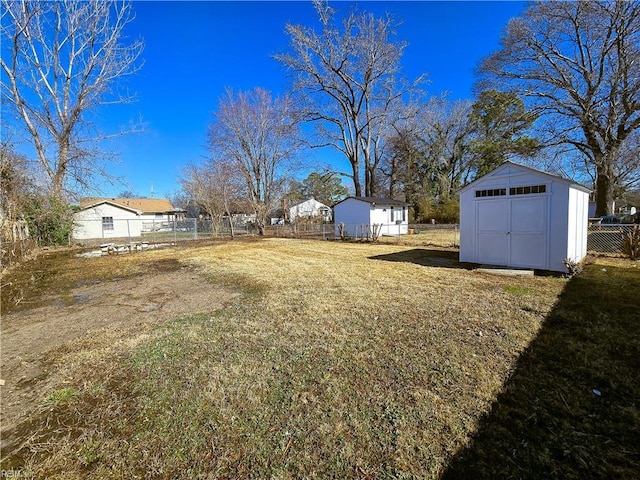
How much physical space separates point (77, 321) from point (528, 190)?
9.73 m

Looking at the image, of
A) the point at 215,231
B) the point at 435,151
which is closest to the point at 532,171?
the point at 215,231

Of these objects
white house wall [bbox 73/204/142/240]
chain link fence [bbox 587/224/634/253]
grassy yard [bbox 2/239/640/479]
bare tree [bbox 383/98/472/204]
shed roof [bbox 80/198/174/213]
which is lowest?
grassy yard [bbox 2/239/640/479]

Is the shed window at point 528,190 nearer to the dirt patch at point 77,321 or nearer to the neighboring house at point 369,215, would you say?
the dirt patch at point 77,321

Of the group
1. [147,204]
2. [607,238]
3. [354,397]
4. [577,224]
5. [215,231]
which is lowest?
[354,397]

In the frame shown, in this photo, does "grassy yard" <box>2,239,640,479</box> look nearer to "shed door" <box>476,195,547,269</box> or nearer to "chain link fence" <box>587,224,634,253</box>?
"shed door" <box>476,195,547,269</box>

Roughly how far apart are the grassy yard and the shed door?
279cm

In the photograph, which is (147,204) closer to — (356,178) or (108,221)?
(108,221)

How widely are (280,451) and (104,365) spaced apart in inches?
89.2

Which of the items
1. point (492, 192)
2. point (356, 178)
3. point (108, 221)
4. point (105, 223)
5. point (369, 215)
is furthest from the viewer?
point (356, 178)

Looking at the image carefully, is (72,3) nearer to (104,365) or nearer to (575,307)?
(104,365)

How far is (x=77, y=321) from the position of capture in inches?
168

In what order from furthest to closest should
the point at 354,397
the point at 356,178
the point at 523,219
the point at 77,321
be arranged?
1. the point at 356,178
2. the point at 523,219
3. the point at 77,321
4. the point at 354,397

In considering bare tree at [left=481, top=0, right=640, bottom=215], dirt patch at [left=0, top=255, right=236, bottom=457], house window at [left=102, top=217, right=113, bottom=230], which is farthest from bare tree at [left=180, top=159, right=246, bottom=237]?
bare tree at [left=481, top=0, right=640, bottom=215]

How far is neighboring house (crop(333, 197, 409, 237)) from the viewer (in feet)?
62.7
